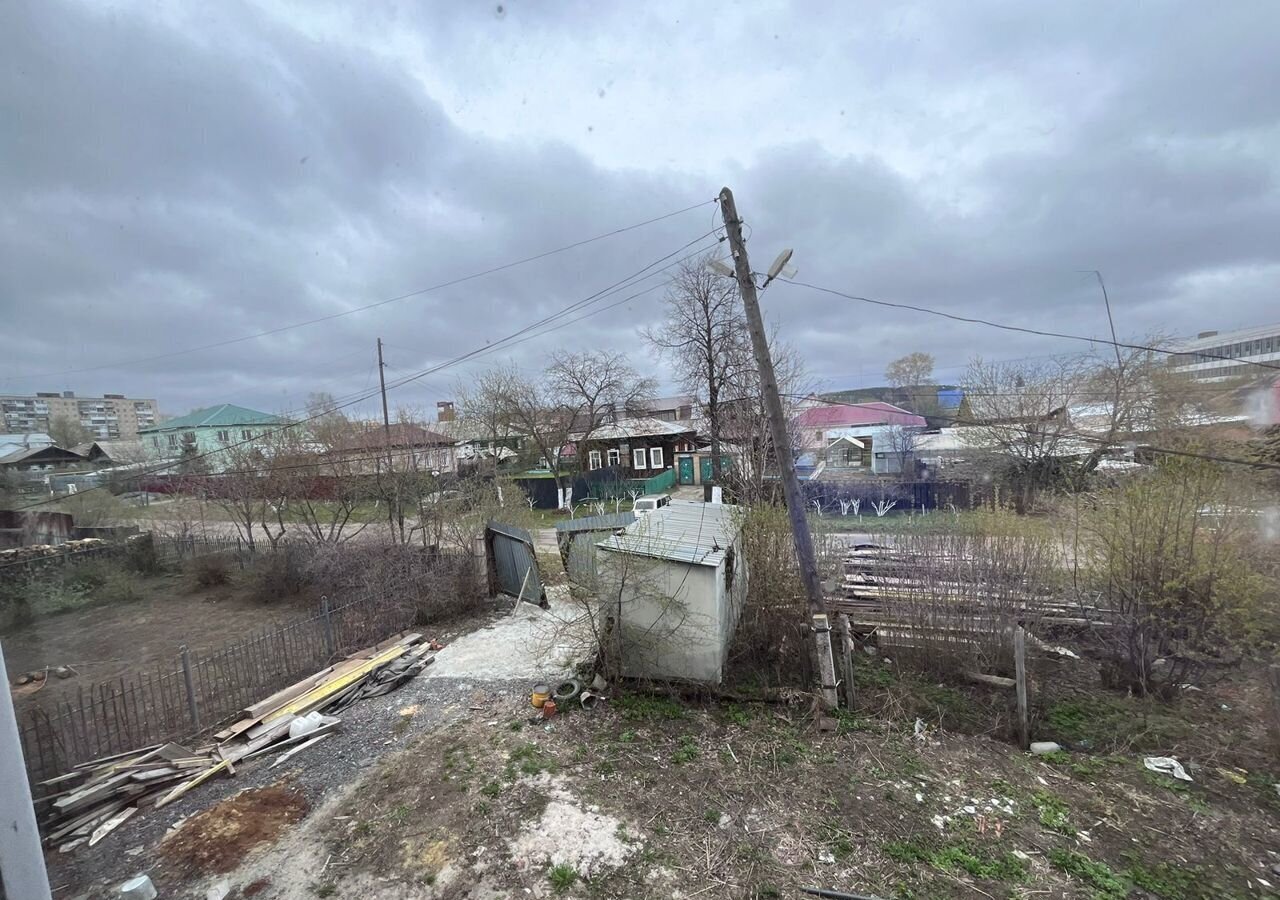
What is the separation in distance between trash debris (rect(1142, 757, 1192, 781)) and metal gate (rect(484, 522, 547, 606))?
366 inches

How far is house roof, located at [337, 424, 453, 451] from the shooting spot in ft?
51.3

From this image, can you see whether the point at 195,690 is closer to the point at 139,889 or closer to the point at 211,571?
the point at 139,889

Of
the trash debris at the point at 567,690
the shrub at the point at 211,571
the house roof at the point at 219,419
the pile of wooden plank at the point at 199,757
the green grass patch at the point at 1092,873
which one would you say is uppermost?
the house roof at the point at 219,419

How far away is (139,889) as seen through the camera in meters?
3.49

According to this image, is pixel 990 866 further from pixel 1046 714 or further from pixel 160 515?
pixel 160 515

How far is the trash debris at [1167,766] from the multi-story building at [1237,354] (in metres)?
7.02

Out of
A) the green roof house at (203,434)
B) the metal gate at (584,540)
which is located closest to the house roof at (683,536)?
the metal gate at (584,540)

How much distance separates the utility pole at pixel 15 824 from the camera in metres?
1.85

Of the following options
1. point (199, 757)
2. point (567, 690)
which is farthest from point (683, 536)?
point (199, 757)

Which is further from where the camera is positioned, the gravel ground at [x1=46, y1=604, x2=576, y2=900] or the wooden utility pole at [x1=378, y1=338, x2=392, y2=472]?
the wooden utility pole at [x1=378, y1=338, x2=392, y2=472]

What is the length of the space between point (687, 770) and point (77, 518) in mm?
15525

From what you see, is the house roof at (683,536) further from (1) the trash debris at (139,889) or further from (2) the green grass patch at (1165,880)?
(1) the trash debris at (139,889)

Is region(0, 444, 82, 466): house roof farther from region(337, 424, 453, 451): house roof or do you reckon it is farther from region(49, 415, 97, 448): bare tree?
region(337, 424, 453, 451): house roof

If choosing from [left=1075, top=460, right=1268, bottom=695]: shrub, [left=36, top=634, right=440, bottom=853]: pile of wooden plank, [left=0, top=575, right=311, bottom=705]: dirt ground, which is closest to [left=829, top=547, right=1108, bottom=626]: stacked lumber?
[left=1075, top=460, right=1268, bottom=695]: shrub
